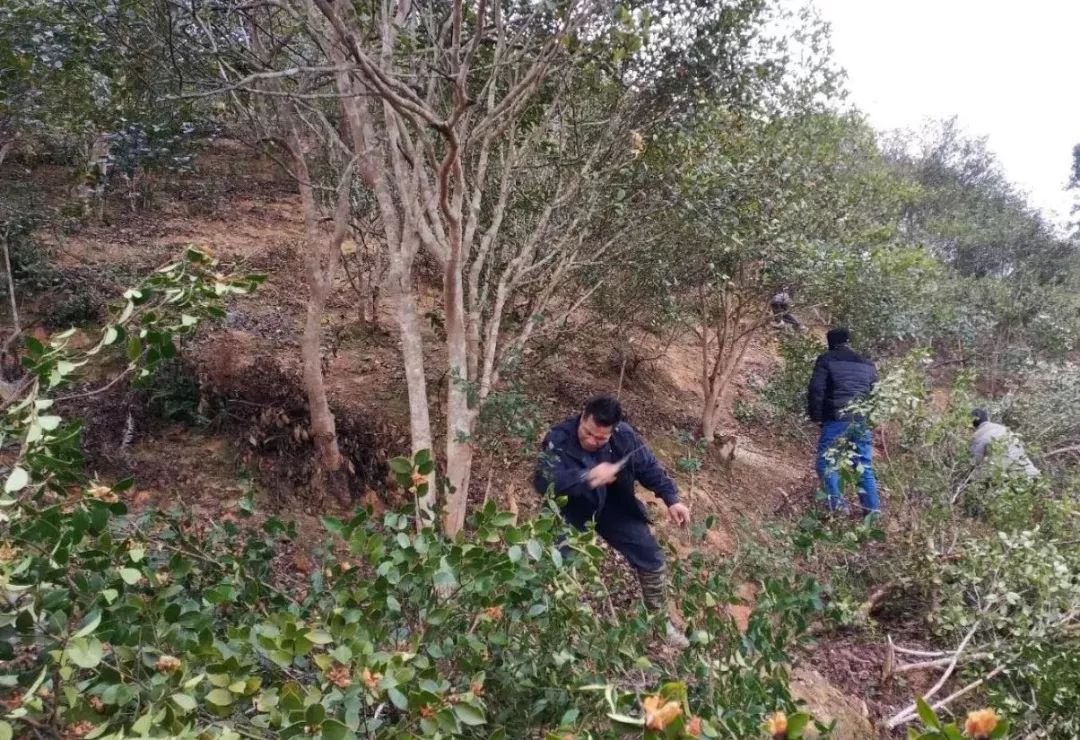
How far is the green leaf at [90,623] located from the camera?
1239 mm

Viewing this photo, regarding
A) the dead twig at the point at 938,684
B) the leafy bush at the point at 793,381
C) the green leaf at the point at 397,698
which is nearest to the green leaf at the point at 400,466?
the green leaf at the point at 397,698

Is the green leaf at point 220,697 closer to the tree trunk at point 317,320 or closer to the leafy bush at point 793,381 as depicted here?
the tree trunk at point 317,320

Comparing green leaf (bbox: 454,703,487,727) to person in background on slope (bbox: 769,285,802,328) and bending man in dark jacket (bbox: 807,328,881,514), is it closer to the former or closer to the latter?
bending man in dark jacket (bbox: 807,328,881,514)

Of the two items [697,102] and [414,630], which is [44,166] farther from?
[414,630]

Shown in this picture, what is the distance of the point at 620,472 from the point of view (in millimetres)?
3982

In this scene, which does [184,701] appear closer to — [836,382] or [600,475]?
[600,475]

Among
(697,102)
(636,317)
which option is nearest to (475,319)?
(697,102)

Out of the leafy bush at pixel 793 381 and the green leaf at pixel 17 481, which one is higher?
the green leaf at pixel 17 481

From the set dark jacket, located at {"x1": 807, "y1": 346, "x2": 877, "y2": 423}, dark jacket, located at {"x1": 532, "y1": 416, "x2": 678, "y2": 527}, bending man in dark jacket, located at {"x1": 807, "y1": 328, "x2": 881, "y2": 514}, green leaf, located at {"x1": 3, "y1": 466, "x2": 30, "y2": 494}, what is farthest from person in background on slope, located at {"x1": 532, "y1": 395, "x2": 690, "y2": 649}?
dark jacket, located at {"x1": 807, "y1": 346, "x2": 877, "y2": 423}

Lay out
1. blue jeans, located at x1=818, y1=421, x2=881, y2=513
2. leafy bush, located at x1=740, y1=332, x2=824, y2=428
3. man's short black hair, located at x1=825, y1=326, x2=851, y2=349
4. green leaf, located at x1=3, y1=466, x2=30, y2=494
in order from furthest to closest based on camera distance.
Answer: leafy bush, located at x1=740, y1=332, x2=824, y2=428
man's short black hair, located at x1=825, y1=326, x2=851, y2=349
blue jeans, located at x1=818, y1=421, x2=881, y2=513
green leaf, located at x1=3, y1=466, x2=30, y2=494

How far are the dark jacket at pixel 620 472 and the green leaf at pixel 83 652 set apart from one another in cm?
258

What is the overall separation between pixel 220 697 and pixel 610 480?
2.49 meters

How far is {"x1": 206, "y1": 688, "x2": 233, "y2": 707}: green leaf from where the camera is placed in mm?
1286

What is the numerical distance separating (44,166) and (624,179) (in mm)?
10791
